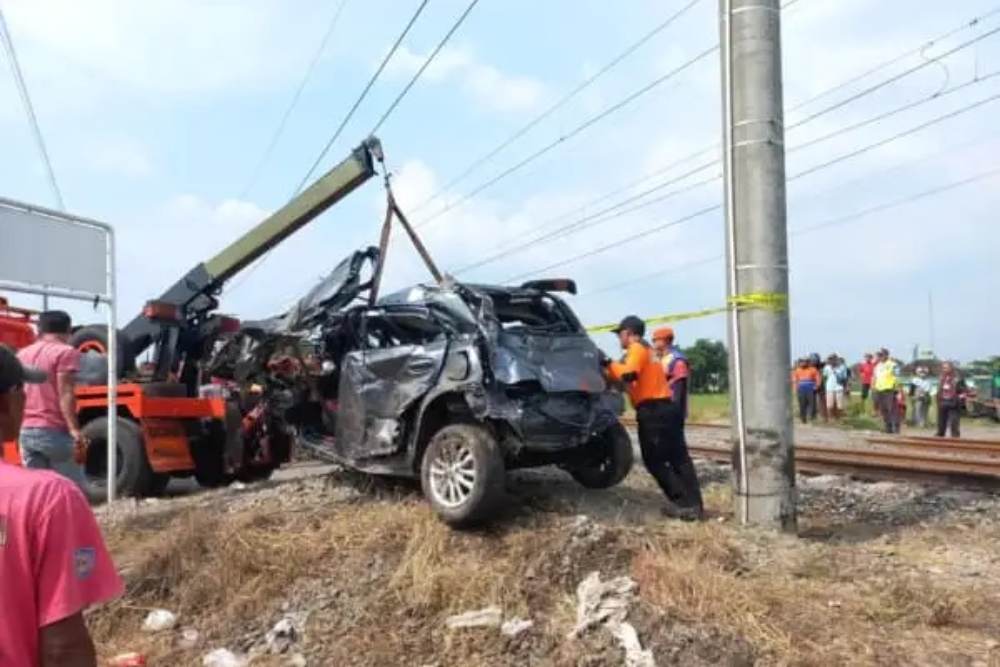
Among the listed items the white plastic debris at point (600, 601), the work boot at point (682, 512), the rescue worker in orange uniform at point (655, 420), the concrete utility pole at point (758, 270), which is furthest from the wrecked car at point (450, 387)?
the white plastic debris at point (600, 601)

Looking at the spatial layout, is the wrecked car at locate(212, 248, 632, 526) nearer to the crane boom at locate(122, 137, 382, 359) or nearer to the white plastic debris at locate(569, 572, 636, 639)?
the white plastic debris at locate(569, 572, 636, 639)

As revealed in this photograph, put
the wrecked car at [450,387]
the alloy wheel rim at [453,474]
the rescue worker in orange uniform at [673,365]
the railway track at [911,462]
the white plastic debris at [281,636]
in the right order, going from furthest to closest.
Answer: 1. the railway track at [911,462]
2. the rescue worker in orange uniform at [673,365]
3. the wrecked car at [450,387]
4. the alloy wheel rim at [453,474]
5. the white plastic debris at [281,636]

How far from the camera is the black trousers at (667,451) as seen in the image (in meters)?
7.88

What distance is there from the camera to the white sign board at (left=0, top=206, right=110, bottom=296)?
8.67 meters

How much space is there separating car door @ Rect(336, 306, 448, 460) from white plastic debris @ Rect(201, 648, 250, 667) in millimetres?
2355

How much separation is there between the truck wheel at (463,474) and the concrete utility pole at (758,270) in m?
1.94

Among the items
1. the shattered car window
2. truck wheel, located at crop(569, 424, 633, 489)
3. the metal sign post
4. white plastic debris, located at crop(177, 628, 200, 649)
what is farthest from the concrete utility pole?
the metal sign post

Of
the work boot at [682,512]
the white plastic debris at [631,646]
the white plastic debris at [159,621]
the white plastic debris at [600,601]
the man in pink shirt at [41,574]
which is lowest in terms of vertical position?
the white plastic debris at [159,621]

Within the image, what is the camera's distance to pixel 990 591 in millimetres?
5961

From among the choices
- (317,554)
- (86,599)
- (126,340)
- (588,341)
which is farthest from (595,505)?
(126,340)

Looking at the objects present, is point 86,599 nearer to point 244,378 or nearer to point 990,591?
point 990,591

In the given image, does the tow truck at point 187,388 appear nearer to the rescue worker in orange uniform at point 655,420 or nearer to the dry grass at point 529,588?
the dry grass at point 529,588

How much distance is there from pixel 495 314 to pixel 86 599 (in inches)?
203

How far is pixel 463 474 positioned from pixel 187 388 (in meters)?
5.88
